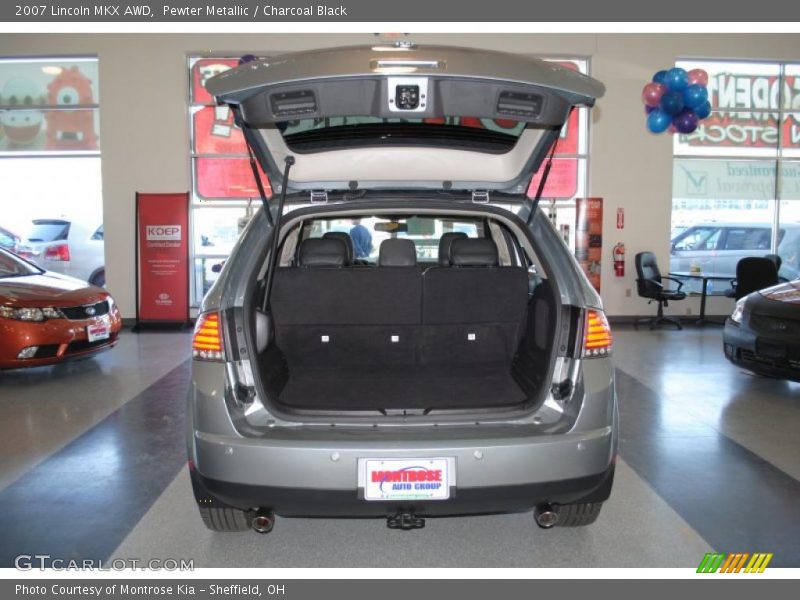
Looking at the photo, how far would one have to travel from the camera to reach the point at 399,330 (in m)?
2.77

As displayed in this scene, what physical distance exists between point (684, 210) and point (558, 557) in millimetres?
8501

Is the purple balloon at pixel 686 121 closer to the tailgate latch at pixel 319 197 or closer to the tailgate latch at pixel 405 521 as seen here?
the tailgate latch at pixel 319 197

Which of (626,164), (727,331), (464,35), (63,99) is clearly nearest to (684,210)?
(626,164)

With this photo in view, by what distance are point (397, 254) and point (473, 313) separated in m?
0.56

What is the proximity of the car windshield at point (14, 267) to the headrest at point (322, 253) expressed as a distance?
379cm

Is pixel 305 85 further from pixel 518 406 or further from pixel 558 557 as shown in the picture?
pixel 558 557

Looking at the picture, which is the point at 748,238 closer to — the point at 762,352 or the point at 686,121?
the point at 686,121

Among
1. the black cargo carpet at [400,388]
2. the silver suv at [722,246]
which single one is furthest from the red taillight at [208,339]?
the silver suv at [722,246]

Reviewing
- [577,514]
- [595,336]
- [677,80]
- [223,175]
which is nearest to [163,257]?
[223,175]

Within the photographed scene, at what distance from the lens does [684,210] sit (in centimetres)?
952

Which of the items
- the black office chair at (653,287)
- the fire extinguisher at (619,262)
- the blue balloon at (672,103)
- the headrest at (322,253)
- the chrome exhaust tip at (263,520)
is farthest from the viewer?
the fire extinguisher at (619,262)

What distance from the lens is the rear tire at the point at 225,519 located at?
227 centimetres

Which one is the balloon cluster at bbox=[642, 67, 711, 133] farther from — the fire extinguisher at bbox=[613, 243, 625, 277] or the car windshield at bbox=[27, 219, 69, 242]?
the car windshield at bbox=[27, 219, 69, 242]

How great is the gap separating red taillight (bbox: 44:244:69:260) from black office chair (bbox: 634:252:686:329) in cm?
877
